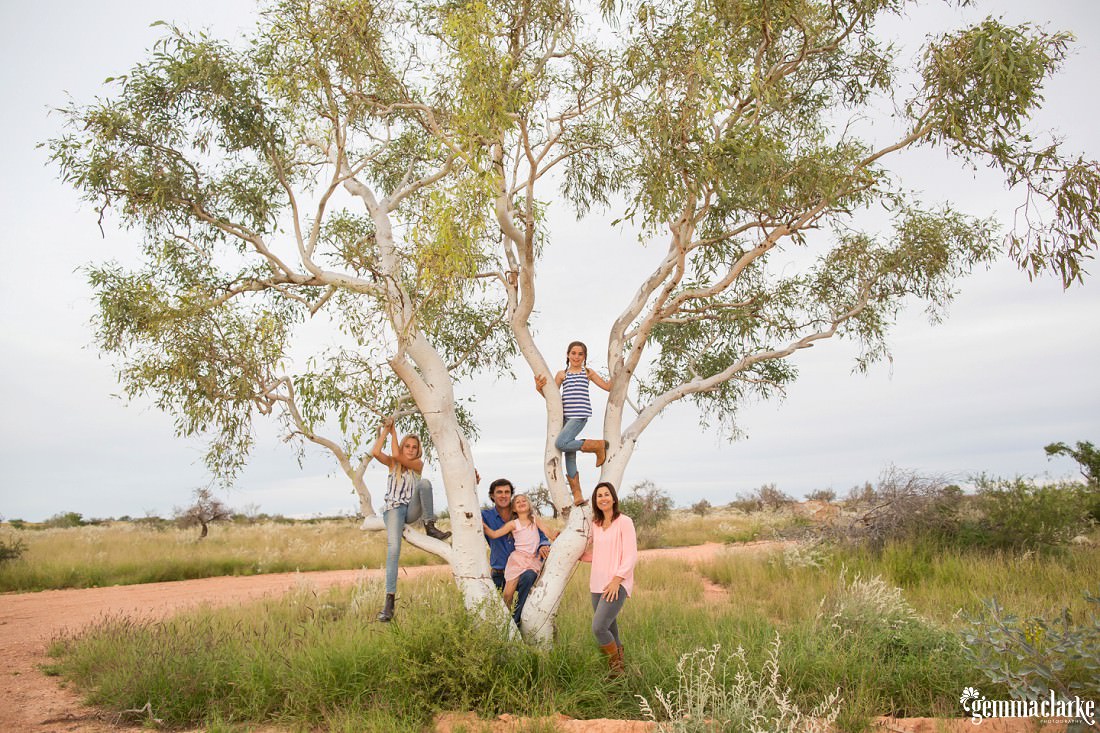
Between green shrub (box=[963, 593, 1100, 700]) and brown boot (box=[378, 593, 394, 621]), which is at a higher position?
brown boot (box=[378, 593, 394, 621])

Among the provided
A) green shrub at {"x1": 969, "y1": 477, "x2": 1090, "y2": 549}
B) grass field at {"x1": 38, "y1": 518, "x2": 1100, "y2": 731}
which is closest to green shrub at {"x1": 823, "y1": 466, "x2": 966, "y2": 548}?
green shrub at {"x1": 969, "y1": 477, "x2": 1090, "y2": 549}

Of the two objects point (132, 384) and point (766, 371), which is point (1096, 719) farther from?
point (132, 384)

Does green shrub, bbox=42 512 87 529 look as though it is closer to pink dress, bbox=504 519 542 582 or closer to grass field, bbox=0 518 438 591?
grass field, bbox=0 518 438 591

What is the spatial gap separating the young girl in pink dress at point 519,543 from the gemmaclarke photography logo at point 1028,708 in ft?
12.7

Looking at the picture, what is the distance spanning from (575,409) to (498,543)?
160 centimetres

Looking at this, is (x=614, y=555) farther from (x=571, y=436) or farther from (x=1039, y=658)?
(x=1039, y=658)

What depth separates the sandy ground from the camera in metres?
5.64

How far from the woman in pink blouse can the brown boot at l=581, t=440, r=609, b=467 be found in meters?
0.73

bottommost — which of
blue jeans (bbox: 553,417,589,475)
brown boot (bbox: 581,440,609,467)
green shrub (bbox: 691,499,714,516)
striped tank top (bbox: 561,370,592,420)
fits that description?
green shrub (bbox: 691,499,714,516)

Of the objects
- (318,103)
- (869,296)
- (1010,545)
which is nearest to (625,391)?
(318,103)

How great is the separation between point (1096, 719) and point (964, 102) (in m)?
6.00

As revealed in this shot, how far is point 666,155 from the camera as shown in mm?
7582

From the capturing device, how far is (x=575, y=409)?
7.68 metres

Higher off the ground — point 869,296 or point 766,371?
point 869,296
